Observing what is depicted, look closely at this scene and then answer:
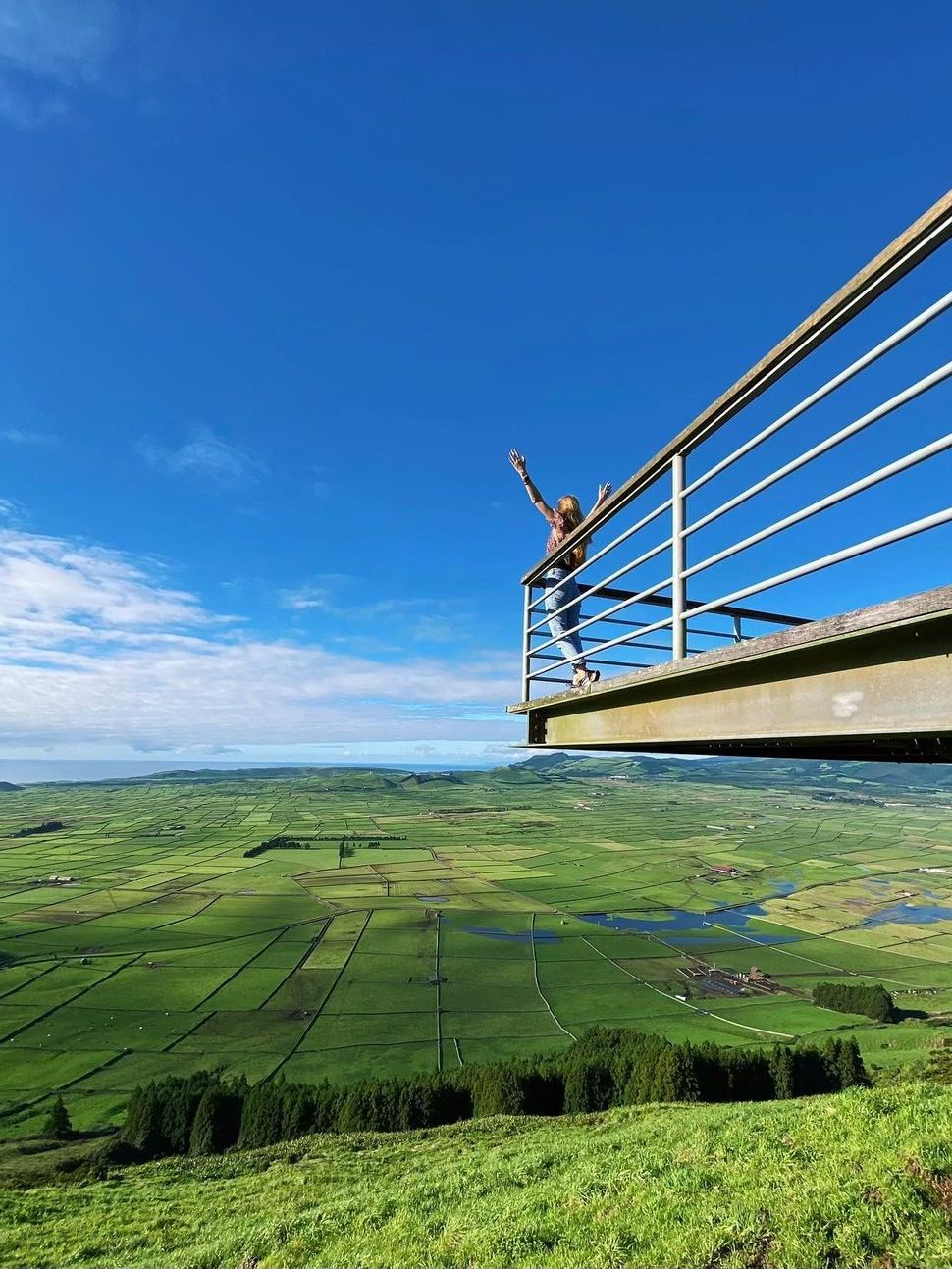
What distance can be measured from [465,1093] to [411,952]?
28516 millimetres

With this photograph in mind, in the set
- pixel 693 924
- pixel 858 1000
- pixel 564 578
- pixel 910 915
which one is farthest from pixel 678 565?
pixel 910 915

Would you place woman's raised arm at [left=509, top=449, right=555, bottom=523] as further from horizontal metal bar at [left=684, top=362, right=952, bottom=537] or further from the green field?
the green field

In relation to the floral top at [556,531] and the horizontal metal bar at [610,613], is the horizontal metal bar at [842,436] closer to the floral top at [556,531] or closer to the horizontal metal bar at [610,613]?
the horizontal metal bar at [610,613]

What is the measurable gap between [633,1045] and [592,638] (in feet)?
133

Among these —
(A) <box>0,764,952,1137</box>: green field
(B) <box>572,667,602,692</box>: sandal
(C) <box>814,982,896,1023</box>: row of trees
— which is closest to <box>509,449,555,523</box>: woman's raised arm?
(B) <box>572,667,602,692</box>: sandal

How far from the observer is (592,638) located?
7.98 m

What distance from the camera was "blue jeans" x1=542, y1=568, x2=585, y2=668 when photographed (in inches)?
Answer: 306

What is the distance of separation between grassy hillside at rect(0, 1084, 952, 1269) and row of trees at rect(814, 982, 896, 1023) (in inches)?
1256

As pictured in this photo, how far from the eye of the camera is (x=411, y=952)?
62.3 meters

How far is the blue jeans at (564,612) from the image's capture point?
7.77 metres

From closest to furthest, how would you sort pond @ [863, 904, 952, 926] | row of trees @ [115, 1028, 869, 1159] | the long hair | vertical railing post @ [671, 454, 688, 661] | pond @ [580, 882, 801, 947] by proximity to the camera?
vertical railing post @ [671, 454, 688, 661] → the long hair → row of trees @ [115, 1028, 869, 1159] → pond @ [580, 882, 801, 947] → pond @ [863, 904, 952, 926]

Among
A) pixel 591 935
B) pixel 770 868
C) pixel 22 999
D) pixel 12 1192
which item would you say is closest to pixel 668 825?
pixel 770 868

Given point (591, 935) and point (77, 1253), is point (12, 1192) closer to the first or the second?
point (77, 1253)

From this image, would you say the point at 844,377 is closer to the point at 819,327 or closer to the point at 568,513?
A: the point at 819,327
